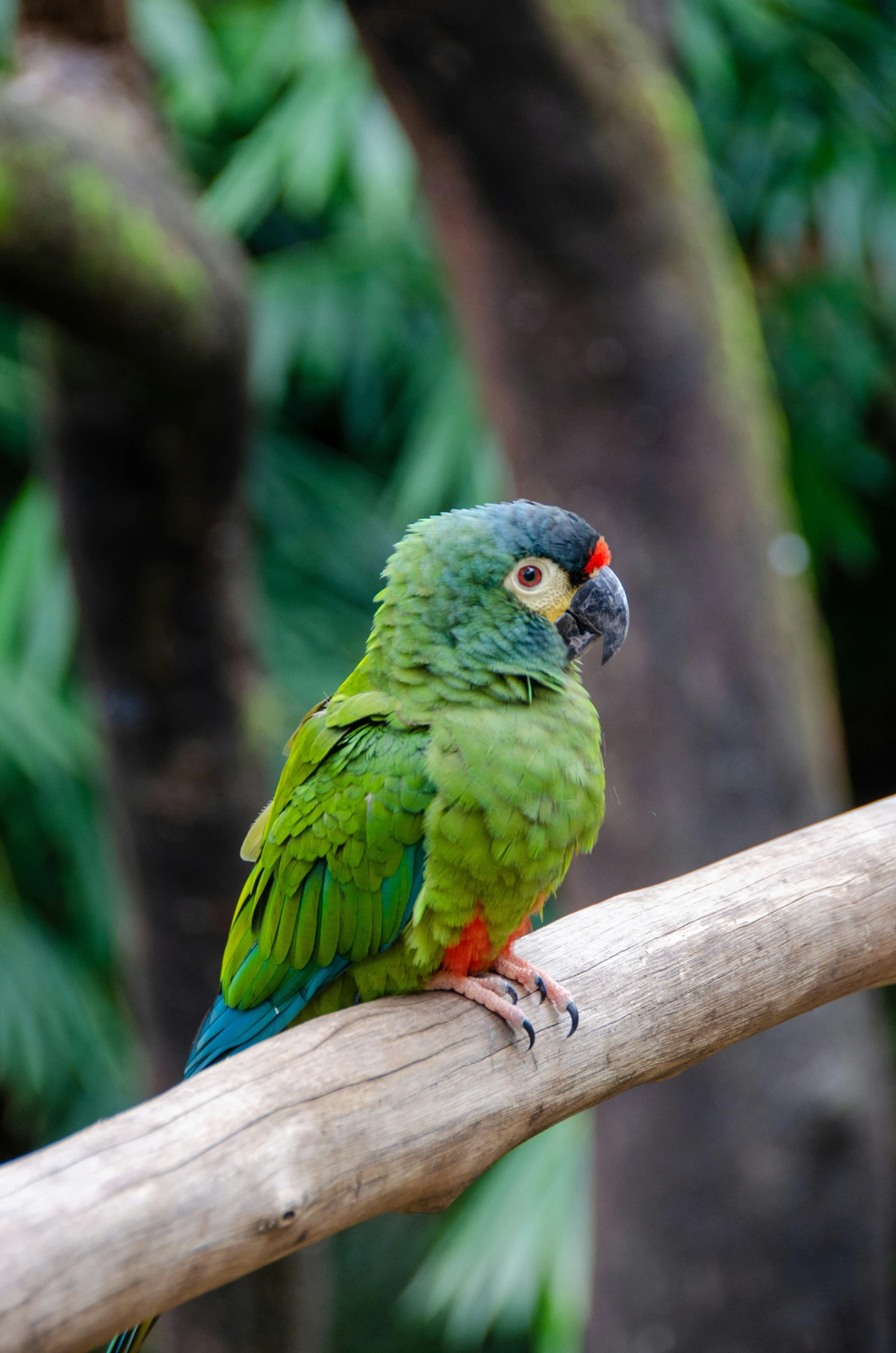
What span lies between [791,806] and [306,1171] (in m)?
1.92

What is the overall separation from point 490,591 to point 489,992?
1.48ft

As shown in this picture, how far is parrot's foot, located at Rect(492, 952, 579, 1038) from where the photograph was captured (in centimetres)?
121

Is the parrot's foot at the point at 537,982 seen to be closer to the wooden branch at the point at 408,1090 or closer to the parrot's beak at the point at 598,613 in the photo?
the wooden branch at the point at 408,1090

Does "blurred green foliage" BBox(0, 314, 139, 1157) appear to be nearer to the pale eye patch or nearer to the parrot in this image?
the parrot

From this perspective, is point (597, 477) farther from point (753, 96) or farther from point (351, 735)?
point (753, 96)

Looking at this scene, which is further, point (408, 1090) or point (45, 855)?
point (45, 855)

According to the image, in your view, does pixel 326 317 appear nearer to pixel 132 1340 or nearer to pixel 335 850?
pixel 335 850

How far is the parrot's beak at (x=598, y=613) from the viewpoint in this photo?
1.34 meters

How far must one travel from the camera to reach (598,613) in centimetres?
135

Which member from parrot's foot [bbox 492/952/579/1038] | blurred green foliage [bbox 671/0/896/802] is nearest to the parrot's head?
parrot's foot [bbox 492/952/579/1038]

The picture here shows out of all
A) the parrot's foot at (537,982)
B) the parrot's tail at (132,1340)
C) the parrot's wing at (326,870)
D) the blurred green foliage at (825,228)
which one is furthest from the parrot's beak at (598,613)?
the blurred green foliage at (825,228)

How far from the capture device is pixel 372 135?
3.33 metres

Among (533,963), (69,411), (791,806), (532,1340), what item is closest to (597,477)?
(791,806)

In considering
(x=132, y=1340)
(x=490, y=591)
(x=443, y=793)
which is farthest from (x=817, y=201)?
(x=132, y=1340)
